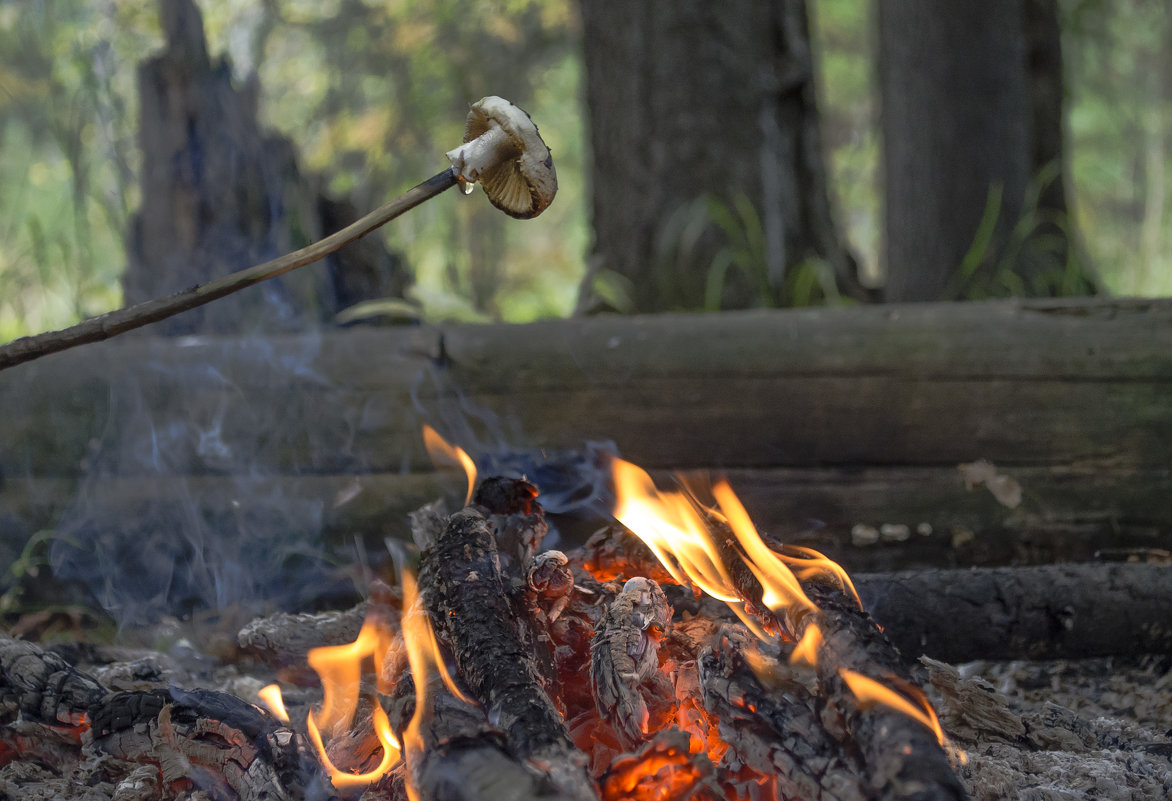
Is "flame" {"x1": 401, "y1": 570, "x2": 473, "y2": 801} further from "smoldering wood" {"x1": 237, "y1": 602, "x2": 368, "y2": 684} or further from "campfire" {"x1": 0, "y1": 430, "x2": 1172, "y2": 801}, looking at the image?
"smoldering wood" {"x1": 237, "y1": 602, "x2": 368, "y2": 684}

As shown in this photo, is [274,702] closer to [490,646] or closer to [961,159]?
[490,646]

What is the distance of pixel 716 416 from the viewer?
230cm

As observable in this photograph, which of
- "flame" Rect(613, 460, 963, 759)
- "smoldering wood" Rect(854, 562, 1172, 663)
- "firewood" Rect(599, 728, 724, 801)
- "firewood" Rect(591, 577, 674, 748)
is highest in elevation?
"flame" Rect(613, 460, 963, 759)

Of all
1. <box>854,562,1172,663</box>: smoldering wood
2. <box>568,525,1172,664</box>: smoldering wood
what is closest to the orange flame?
<box>568,525,1172,664</box>: smoldering wood

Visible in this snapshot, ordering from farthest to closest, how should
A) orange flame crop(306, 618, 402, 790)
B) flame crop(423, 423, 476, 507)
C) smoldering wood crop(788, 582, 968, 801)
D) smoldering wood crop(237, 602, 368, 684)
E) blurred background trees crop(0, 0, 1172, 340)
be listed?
blurred background trees crop(0, 0, 1172, 340) → flame crop(423, 423, 476, 507) → smoldering wood crop(237, 602, 368, 684) → orange flame crop(306, 618, 402, 790) → smoldering wood crop(788, 582, 968, 801)

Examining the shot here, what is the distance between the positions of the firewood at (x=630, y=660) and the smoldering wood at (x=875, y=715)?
229mm

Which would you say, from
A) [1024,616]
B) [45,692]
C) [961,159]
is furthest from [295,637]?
[961,159]

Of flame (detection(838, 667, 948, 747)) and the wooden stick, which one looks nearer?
flame (detection(838, 667, 948, 747))

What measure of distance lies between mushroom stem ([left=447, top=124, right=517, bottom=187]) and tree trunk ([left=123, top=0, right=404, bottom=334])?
2293mm

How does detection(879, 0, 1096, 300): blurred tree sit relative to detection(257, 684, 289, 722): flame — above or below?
above

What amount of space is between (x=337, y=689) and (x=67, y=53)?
561 cm

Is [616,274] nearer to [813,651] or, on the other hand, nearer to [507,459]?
[507,459]

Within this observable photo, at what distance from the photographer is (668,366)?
2.31 meters

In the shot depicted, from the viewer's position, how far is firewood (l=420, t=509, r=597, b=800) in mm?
1022
